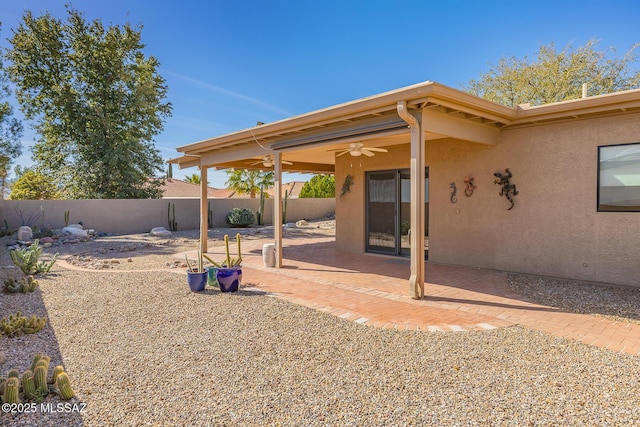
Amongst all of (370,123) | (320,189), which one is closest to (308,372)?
(370,123)

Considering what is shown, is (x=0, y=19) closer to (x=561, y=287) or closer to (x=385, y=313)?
(x=385, y=313)

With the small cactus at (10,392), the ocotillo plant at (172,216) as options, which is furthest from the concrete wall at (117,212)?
the small cactus at (10,392)

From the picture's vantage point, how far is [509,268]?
789cm

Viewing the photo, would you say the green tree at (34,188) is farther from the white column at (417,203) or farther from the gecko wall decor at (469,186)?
the white column at (417,203)

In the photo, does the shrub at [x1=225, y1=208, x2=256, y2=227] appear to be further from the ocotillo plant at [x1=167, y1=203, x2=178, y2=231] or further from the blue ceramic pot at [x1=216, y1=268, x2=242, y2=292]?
the blue ceramic pot at [x1=216, y1=268, x2=242, y2=292]

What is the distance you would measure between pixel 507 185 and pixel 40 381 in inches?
315

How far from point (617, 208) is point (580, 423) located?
17.5 feet

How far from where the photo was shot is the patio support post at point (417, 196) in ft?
19.3

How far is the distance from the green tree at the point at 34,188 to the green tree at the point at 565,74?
1149 inches

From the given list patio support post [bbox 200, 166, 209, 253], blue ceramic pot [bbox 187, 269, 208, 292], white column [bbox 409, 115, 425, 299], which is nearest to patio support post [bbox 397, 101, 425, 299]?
white column [bbox 409, 115, 425, 299]

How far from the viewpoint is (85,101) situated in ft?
72.3

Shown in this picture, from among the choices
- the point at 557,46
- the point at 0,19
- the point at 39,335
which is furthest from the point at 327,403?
the point at 557,46

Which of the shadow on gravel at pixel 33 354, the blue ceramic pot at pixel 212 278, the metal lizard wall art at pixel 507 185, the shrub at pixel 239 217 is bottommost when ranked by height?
the shadow on gravel at pixel 33 354

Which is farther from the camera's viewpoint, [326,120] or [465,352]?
[326,120]
